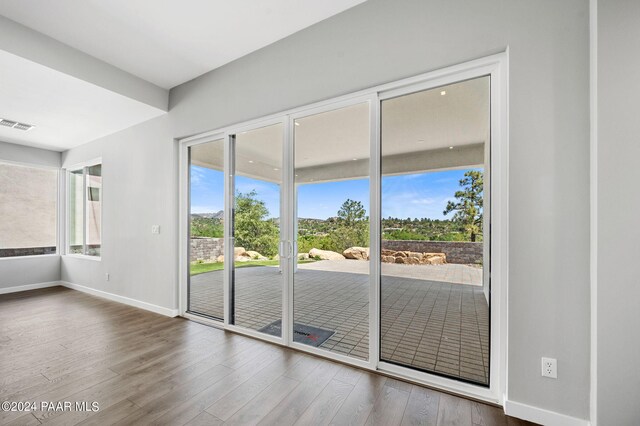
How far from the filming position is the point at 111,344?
9.46ft

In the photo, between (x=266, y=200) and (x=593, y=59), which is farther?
(x=266, y=200)

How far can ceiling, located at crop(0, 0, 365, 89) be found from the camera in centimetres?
237

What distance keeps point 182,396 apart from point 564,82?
3.37m

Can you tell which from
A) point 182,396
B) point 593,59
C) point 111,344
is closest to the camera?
point 593,59

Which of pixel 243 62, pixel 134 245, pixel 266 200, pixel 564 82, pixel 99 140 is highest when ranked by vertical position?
pixel 243 62

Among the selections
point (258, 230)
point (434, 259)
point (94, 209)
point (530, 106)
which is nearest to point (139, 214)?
point (94, 209)

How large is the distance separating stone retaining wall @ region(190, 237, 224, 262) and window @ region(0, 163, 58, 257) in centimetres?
436

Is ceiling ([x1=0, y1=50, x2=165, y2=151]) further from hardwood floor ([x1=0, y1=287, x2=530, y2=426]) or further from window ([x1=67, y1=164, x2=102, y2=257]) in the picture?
hardwood floor ([x1=0, y1=287, x2=530, y2=426])

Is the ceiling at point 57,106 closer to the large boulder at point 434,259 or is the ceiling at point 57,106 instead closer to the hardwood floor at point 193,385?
the hardwood floor at point 193,385

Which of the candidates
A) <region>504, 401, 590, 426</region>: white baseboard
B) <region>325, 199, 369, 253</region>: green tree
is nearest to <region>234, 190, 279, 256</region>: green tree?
<region>325, 199, 369, 253</region>: green tree

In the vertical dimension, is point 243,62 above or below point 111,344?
above

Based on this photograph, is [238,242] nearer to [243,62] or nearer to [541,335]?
[243,62]

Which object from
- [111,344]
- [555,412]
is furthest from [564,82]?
[111,344]

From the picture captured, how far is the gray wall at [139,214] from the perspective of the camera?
3811 millimetres
